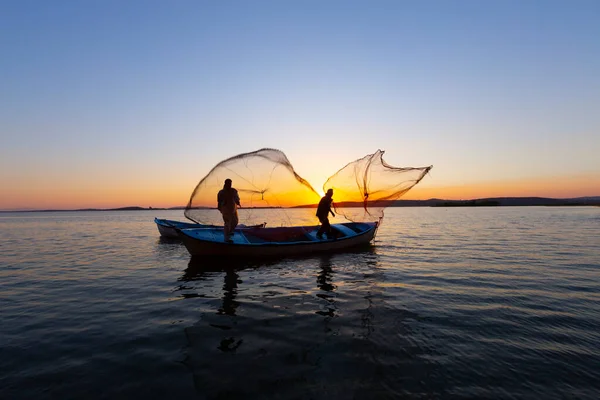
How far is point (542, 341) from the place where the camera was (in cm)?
609

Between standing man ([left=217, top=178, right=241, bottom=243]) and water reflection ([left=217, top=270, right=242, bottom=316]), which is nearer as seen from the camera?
water reflection ([left=217, top=270, right=242, bottom=316])

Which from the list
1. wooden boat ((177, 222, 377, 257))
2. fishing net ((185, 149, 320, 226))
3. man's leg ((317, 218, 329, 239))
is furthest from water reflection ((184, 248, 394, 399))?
man's leg ((317, 218, 329, 239))

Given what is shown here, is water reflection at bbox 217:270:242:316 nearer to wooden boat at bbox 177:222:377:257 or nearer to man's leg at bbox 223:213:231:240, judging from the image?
wooden boat at bbox 177:222:377:257

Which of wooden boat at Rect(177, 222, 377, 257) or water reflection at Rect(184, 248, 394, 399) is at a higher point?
wooden boat at Rect(177, 222, 377, 257)

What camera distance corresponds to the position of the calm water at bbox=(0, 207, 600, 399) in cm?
462

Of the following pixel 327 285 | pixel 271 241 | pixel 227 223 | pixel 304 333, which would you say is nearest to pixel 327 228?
pixel 271 241

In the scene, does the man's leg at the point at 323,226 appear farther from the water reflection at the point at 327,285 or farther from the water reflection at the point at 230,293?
the water reflection at the point at 230,293

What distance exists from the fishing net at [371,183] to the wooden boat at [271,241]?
62.0 inches

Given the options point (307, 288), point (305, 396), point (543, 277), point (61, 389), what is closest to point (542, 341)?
point (305, 396)

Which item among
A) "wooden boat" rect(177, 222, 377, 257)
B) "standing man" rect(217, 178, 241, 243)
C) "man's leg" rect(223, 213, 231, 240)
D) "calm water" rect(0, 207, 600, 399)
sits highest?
"standing man" rect(217, 178, 241, 243)

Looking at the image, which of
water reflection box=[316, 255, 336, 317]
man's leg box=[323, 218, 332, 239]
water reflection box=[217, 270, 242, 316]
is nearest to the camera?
water reflection box=[316, 255, 336, 317]

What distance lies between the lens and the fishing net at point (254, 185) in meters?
15.2

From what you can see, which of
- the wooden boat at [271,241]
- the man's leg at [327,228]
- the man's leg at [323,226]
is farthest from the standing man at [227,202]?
the man's leg at [327,228]

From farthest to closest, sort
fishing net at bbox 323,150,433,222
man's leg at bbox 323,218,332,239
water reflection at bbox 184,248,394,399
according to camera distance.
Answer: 1. man's leg at bbox 323,218,332,239
2. fishing net at bbox 323,150,433,222
3. water reflection at bbox 184,248,394,399
